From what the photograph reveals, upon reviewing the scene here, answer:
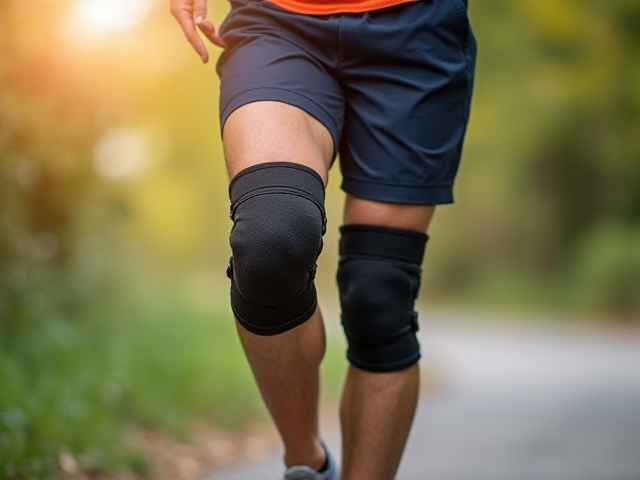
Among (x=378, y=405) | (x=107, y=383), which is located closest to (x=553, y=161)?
(x=107, y=383)

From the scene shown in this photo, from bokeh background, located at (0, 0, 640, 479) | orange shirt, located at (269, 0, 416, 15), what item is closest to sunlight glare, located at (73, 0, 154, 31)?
bokeh background, located at (0, 0, 640, 479)

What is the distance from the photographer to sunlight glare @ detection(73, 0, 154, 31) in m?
4.66

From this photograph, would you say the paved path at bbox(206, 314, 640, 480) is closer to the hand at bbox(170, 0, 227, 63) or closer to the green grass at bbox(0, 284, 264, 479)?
the green grass at bbox(0, 284, 264, 479)

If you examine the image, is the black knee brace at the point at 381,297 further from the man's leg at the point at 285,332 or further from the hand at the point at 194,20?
the hand at the point at 194,20

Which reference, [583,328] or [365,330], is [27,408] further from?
[583,328]

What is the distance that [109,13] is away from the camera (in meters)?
4.83

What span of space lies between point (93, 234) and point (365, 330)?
4.02 meters

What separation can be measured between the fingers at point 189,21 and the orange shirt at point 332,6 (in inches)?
7.8

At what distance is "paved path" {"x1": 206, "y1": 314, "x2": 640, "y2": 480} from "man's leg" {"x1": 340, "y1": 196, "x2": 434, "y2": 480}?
1.06 m

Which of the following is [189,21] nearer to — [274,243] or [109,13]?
[274,243]

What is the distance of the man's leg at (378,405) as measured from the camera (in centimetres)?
198

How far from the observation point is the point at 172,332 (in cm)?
556

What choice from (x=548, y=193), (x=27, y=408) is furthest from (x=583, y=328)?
(x=27, y=408)

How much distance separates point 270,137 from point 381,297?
1.49ft
